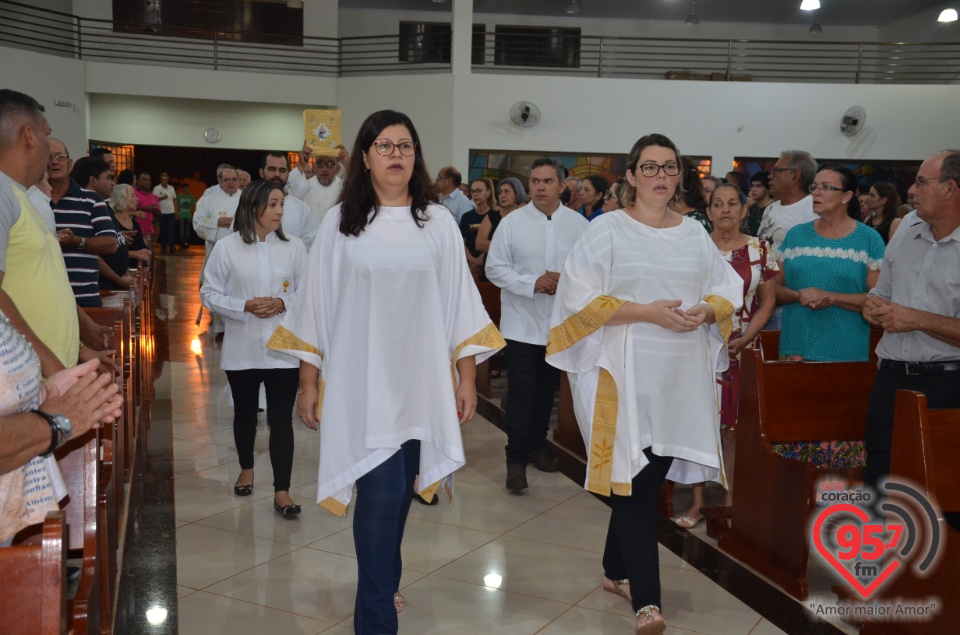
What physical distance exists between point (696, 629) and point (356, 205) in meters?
1.87

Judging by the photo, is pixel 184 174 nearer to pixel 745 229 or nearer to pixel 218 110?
pixel 218 110

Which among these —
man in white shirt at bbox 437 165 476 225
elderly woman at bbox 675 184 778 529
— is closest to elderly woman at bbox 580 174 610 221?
man in white shirt at bbox 437 165 476 225

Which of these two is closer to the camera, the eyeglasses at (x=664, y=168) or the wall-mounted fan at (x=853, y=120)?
the eyeglasses at (x=664, y=168)

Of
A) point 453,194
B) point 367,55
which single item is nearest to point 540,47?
point 367,55

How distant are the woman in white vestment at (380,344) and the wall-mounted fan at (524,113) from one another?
37.4 feet

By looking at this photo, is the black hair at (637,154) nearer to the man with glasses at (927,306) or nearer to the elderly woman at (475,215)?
the man with glasses at (927,306)

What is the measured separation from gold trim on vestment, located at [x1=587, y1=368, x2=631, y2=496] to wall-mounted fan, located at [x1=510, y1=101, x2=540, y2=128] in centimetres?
1128

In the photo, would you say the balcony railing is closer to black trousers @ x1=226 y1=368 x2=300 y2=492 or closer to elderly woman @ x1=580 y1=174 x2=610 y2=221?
elderly woman @ x1=580 y1=174 x2=610 y2=221

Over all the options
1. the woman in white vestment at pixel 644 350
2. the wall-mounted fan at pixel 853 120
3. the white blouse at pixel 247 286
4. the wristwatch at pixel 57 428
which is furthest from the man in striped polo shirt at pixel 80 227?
the wall-mounted fan at pixel 853 120

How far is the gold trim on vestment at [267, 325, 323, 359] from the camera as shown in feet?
9.21

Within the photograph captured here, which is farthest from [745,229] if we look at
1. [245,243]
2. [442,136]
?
[442,136]

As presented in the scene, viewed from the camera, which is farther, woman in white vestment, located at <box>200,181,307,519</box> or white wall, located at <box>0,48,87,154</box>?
white wall, located at <box>0,48,87,154</box>

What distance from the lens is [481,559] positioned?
148 inches

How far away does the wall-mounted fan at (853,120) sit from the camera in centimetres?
1382
